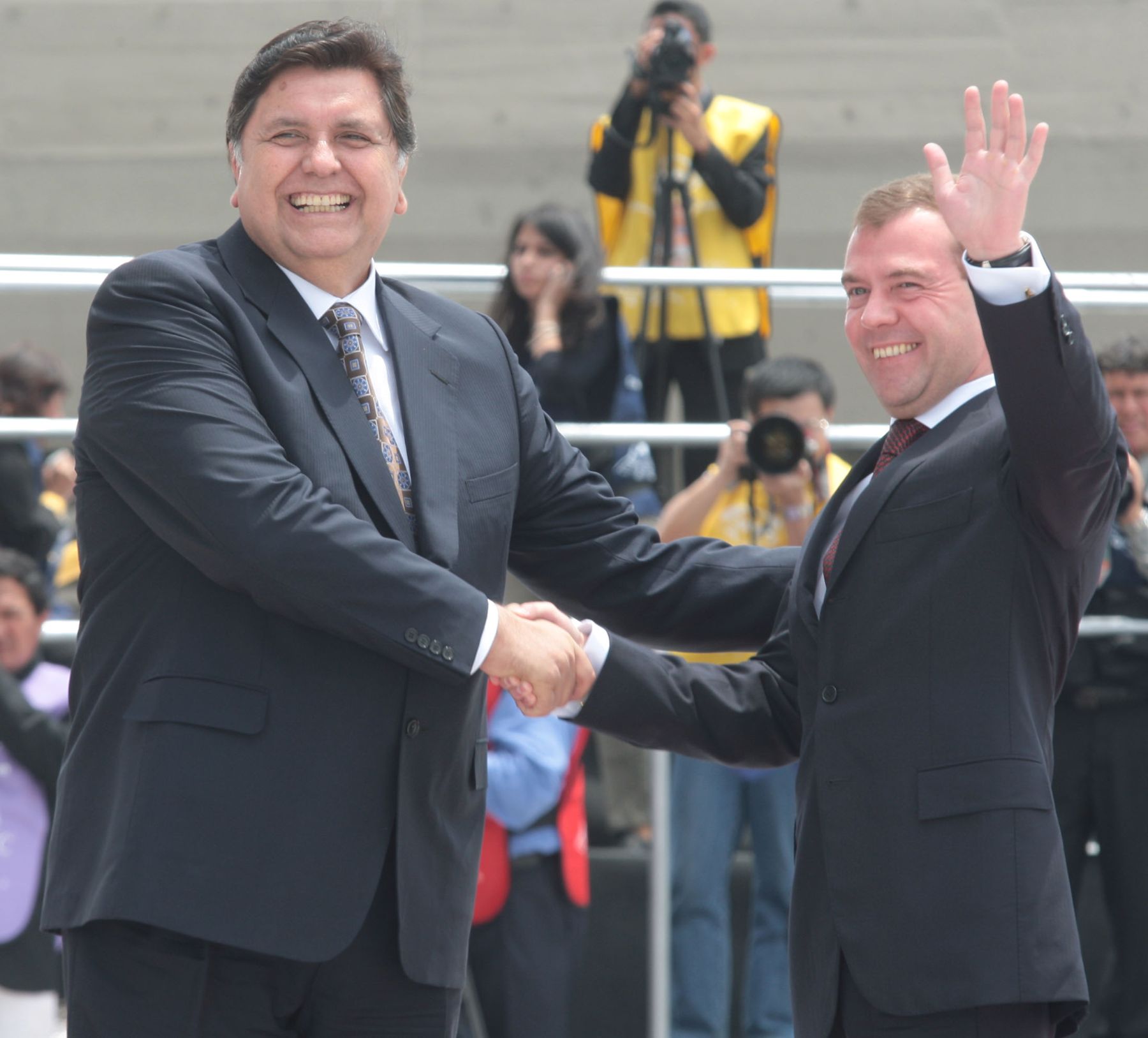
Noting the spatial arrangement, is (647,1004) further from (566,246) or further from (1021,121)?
(1021,121)

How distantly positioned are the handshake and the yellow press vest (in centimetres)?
225

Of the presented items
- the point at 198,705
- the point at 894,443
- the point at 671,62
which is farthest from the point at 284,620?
the point at 671,62

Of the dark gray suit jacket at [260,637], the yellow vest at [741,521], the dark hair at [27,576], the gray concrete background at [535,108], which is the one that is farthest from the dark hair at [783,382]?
the gray concrete background at [535,108]

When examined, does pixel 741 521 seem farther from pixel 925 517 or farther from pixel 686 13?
pixel 925 517

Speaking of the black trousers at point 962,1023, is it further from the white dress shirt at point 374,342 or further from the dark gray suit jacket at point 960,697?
the white dress shirt at point 374,342

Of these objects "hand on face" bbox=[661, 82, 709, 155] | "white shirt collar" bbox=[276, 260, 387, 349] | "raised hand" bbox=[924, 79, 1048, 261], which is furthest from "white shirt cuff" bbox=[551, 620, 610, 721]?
"hand on face" bbox=[661, 82, 709, 155]

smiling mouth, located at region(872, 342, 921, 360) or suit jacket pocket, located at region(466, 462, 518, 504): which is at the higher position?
smiling mouth, located at region(872, 342, 921, 360)

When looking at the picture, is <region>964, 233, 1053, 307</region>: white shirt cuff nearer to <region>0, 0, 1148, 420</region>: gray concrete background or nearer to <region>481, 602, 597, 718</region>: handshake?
<region>481, 602, 597, 718</region>: handshake

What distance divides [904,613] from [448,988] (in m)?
0.77

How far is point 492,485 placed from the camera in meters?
2.28

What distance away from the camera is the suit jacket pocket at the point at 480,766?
2203mm

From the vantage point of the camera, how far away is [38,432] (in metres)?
4.23

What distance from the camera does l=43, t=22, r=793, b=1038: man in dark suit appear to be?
196 cm

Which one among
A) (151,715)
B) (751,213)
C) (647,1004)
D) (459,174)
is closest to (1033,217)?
(459,174)
